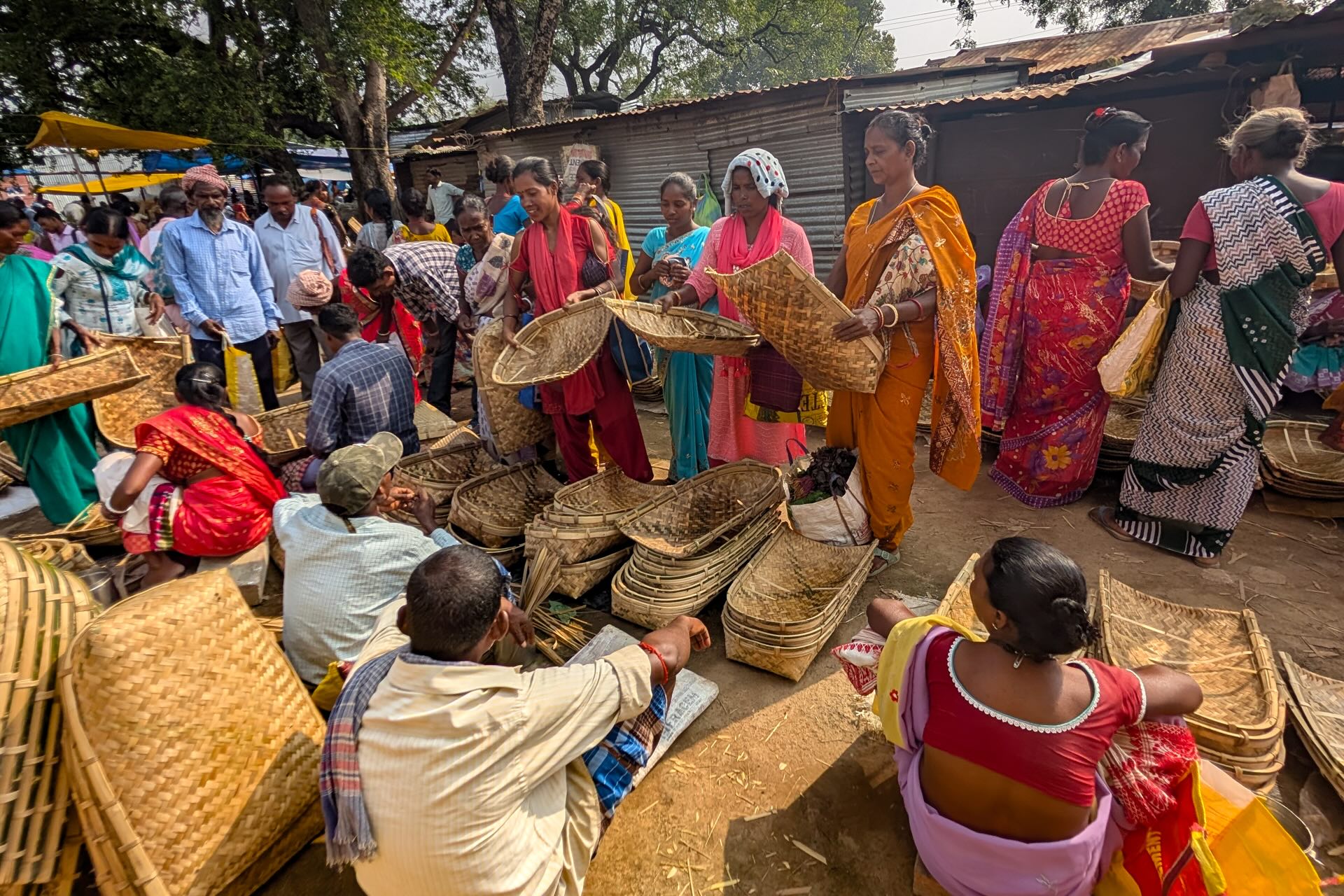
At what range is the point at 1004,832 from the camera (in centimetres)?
165

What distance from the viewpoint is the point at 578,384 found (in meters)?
3.87

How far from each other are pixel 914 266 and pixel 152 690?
3246mm

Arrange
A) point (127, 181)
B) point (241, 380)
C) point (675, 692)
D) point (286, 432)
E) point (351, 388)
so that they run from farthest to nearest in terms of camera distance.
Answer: point (127, 181) → point (241, 380) → point (286, 432) → point (351, 388) → point (675, 692)

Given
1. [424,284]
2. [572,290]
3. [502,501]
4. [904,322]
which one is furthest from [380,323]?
[904,322]

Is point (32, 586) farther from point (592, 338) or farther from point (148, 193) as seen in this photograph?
point (148, 193)

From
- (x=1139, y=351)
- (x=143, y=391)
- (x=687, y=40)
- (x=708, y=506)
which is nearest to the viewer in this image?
(x=1139, y=351)

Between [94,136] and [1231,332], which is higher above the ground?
[94,136]

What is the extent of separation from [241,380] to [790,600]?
18.3ft

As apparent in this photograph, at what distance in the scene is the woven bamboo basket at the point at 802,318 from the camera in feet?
9.05

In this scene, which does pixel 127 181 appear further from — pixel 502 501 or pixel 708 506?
pixel 708 506

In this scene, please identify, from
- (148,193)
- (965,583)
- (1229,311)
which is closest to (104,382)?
(965,583)

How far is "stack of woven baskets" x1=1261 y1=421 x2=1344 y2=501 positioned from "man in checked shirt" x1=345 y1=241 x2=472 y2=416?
570 centimetres

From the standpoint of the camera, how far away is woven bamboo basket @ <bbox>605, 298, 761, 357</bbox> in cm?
311

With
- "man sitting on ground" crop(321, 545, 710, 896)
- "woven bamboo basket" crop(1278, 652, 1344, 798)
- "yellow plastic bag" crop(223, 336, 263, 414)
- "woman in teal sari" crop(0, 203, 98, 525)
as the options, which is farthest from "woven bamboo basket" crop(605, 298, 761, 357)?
→ "yellow plastic bag" crop(223, 336, 263, 414)
